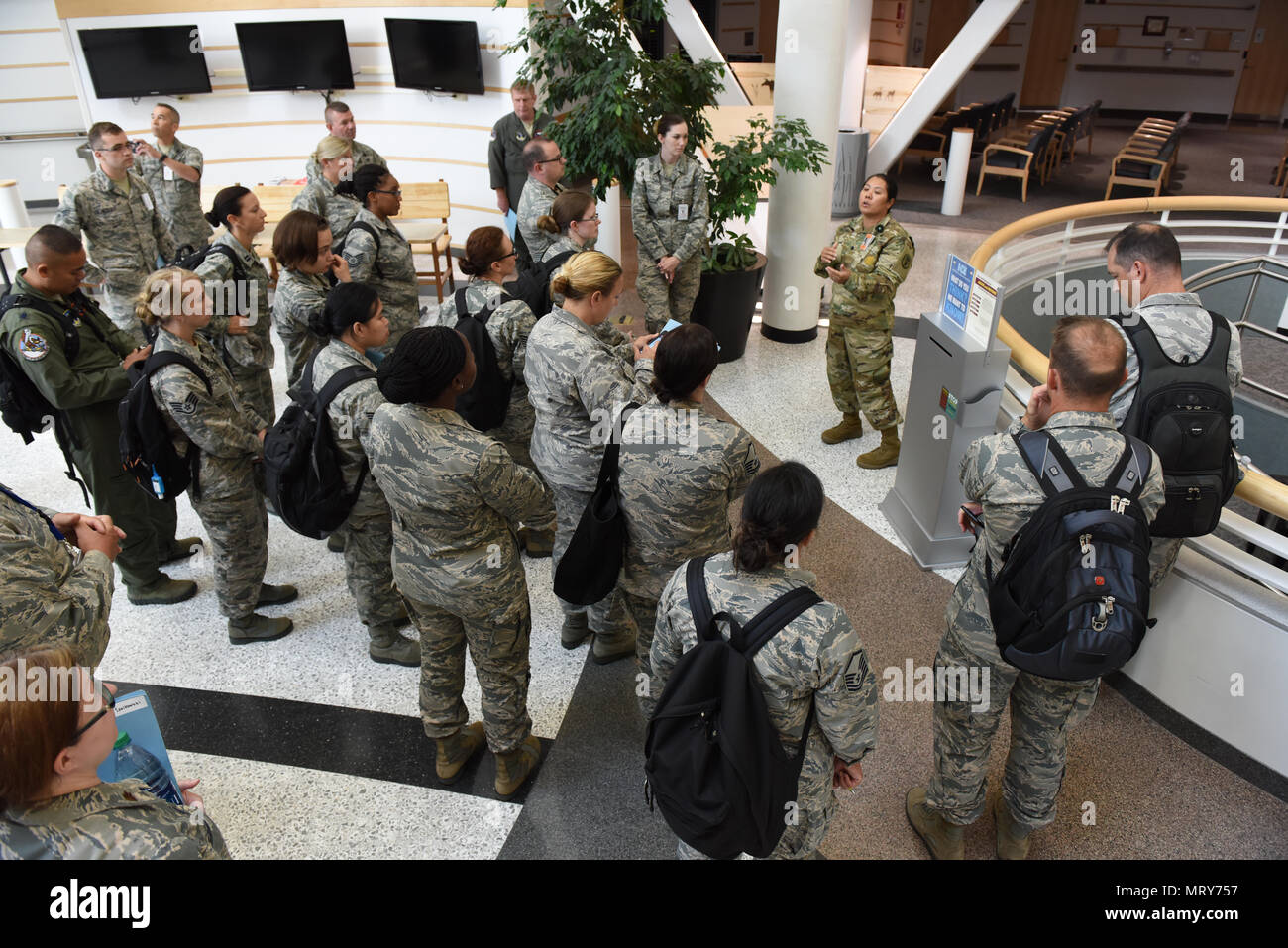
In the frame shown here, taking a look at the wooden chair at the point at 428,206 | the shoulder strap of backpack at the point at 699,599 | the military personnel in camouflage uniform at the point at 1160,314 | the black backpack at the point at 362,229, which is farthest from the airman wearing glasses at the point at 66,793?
the wooden chair at the point at 428,206

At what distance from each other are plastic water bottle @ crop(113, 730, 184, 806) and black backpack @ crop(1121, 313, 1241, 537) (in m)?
3.00

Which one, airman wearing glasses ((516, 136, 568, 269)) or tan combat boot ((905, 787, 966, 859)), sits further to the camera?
airman wearing glasses ((516, 136, 568, 269))

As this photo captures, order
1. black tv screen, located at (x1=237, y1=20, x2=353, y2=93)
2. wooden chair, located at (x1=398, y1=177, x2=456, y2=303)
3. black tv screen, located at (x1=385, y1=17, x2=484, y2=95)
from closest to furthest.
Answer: wooden chair, located at (x1=398, y1=177, x2=456, y2=303) → black tv screen, located at (x1=385, y1=17, x2=484, y2=95) → black tv screen, located at (x1=237, y1=20, x2=353, y2=93)

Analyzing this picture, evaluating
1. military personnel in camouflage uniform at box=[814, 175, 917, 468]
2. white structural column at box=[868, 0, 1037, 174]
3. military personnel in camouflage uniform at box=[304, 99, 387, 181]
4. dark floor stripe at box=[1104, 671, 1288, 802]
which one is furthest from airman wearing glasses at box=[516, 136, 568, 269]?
white structural column at box=[868, 0, 1037, 174]

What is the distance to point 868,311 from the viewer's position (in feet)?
14.9

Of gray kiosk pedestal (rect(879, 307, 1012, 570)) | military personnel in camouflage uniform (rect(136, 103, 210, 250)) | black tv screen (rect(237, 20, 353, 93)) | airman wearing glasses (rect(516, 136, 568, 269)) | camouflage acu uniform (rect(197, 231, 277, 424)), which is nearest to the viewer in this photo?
gray kiosk pedestal (rect(879, 307, 1012, 570))

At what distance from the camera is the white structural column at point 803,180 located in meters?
5.46

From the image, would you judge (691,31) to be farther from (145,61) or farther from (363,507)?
(363,507)

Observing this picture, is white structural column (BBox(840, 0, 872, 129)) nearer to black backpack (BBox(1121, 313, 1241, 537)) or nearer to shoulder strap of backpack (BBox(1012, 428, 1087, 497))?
black backpack (BBox(1121, 313, 1241, 537))

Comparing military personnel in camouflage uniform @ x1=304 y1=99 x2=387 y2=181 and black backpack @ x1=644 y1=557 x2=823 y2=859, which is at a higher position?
military personnel in camouflage uniform @ x1=304 y1=99 x2=387 y2=181

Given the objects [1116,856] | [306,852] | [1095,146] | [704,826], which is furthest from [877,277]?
[1095,146]

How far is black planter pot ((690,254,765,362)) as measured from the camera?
594 centimetres

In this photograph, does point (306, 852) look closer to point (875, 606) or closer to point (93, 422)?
point (93, 422)

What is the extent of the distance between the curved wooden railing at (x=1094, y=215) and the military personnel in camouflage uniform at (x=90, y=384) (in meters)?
3.64
